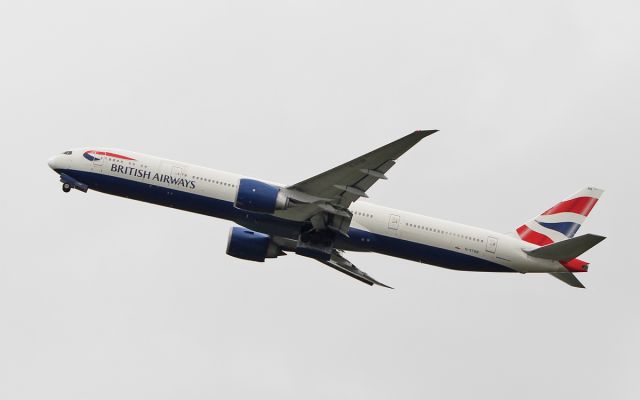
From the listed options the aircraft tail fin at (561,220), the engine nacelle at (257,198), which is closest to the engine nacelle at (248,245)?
the engine nacelle at (257,198)

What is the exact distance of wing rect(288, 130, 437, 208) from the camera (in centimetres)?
4686

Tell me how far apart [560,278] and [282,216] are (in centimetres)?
1533

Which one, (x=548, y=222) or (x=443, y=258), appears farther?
(x=548, y=222)

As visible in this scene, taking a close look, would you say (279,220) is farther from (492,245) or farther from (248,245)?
(492,245)

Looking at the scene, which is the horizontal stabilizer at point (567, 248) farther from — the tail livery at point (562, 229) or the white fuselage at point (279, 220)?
the white fuselage at point (279, 220)

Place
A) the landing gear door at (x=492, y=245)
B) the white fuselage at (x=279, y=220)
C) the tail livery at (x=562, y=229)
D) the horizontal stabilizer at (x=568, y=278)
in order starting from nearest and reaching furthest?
the white fuselage at (x=279, y=220), the tail livery at (x=562, y=229), the horizontal stabilizer at (x=568, y=278), the landing gear door at (x=492, y=245)

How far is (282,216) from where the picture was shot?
5125 centimetres

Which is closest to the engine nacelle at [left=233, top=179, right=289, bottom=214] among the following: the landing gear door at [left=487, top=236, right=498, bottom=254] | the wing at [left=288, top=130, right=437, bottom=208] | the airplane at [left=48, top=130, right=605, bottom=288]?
the airplane at [left=48, top=130, right=605, bottom=288]

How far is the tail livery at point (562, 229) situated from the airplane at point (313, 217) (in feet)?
0.28

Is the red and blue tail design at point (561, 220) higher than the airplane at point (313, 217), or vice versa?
the red and blue tail design at point (561, 220)

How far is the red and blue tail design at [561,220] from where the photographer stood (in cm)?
5644

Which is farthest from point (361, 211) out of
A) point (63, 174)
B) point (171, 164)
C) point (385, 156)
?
point (63, 174)

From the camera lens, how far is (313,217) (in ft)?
169

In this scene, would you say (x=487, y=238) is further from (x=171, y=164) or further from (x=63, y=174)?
(x=63, y=174)
